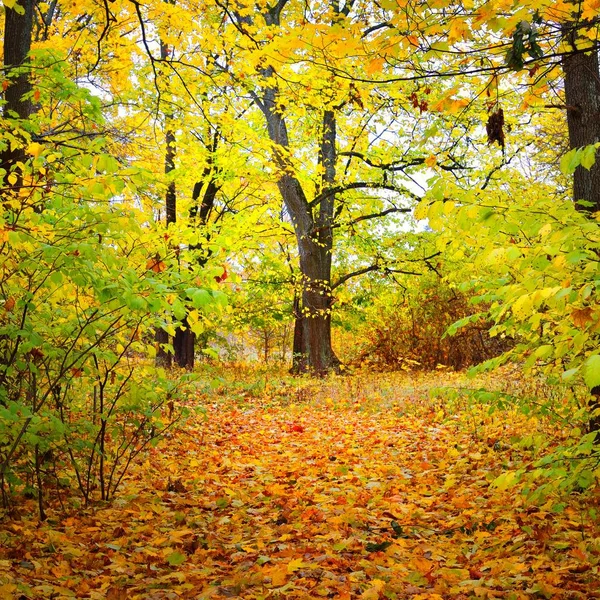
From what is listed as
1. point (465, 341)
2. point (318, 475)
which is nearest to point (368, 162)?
point (465, 341)

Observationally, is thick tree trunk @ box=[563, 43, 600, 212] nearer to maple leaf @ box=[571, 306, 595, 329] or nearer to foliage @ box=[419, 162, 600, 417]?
foliage @ box=[419, 162, 600, 417]

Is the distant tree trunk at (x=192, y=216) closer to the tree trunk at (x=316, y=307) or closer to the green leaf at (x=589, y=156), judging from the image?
the tree trunk at (x=316, y=307)

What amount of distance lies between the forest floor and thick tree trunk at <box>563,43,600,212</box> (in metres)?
2.43

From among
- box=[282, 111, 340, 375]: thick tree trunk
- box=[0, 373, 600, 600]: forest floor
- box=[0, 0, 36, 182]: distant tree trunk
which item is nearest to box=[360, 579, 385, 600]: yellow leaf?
box=[0, 373, 600, 600]: forest floor

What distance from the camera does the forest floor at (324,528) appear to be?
11.1 ft

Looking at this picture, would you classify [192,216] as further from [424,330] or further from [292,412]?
[292,412]

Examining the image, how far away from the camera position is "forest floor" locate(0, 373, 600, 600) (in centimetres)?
338

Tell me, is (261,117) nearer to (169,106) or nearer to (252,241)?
(252,241)

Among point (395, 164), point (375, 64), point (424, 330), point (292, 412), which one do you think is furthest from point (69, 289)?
point (424, 330)

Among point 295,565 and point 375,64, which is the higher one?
point 375,64

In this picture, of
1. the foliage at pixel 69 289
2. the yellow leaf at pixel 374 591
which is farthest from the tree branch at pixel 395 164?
the yellow leaf at pixel 374 591

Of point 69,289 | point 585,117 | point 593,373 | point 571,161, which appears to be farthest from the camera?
point 585,117

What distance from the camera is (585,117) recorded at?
527 centimetres

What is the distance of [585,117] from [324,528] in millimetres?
4339
